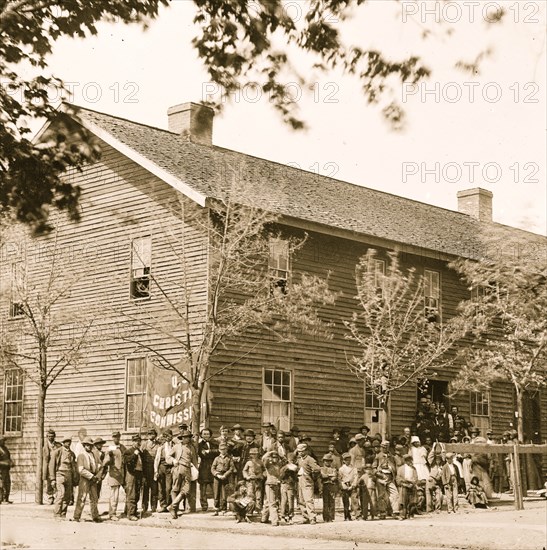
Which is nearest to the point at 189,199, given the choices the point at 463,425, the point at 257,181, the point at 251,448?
the point at 257,181

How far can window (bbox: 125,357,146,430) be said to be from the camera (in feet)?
74.6

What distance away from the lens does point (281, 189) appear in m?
24.1

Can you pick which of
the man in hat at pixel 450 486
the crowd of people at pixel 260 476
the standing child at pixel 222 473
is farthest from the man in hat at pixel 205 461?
the man in hat at pixel 450 486

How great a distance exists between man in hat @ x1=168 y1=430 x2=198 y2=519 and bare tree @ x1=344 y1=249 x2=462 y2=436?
4.99m

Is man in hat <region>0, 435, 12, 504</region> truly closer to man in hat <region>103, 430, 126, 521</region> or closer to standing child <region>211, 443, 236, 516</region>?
man in hat <region>103, 430, 126, 521</region>

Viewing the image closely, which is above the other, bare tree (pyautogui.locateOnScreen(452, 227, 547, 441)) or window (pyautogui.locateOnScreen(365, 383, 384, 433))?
bare tree (pyautogui.locateOnScreen(452, 227, 547, 441))

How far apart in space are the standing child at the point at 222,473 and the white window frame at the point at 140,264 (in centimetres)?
599

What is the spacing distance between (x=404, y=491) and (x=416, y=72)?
11435 millimetres

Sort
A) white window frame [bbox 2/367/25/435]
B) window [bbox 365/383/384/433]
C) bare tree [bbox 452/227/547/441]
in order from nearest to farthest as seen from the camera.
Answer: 1. bare tree [bbox 452/227/547/441]
2. window [bbox 365/383/384/433]
3. white window frame [bbox 2/367/25/435]

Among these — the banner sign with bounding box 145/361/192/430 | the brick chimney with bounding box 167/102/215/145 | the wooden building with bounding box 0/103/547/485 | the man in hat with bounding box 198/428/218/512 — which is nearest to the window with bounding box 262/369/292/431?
the wooden building with bounding box 0/103/547/485

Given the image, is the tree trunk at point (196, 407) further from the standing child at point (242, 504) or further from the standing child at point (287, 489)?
the standing child at point (287, 489)

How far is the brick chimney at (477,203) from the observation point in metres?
36.9

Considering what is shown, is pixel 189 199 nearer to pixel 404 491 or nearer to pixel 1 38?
pixel 404 491

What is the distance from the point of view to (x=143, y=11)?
8.50 metres
